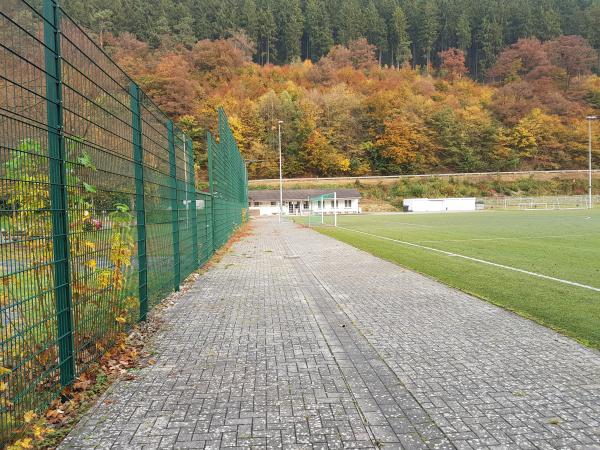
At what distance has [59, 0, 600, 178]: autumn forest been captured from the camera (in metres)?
91.7

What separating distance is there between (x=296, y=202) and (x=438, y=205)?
73.8ft

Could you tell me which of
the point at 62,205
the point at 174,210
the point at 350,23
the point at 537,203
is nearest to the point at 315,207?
the point at 537,203

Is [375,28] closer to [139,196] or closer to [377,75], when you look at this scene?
[377,75]

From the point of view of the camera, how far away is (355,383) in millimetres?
4031

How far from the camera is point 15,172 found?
2941 millimetres

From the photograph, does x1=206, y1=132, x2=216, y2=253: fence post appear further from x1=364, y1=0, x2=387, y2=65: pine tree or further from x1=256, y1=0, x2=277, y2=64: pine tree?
x1=364, y1=0, x2=387, y2=65: pine tree

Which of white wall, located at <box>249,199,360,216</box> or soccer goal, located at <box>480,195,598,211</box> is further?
white wall, located at <box>249,199,360,216</box>

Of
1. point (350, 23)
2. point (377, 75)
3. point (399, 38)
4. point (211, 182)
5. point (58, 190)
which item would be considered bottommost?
point (58, 190)

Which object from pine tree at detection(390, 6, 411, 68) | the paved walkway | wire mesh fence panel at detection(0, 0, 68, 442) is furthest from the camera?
pine tree at detection(390, 6, 411, 68)

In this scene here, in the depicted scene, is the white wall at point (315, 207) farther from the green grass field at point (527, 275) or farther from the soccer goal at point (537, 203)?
the green grass field at point (527, 275)

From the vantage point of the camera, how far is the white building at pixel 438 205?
236 ft

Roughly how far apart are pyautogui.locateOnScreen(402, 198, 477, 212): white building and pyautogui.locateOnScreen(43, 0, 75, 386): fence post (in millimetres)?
70894

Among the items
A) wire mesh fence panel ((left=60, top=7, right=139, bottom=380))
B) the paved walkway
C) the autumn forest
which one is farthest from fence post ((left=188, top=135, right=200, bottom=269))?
the autumn forest

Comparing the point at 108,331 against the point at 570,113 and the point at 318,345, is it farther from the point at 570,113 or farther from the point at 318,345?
the point at 570,113
